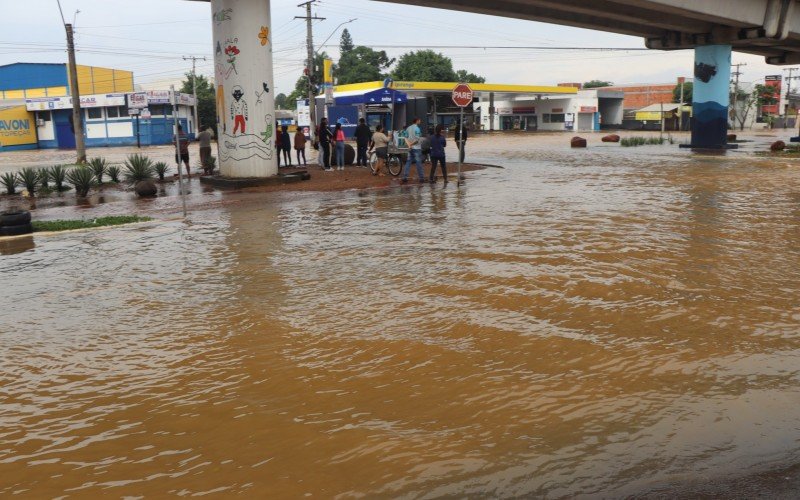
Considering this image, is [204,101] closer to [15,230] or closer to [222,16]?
[222,16]

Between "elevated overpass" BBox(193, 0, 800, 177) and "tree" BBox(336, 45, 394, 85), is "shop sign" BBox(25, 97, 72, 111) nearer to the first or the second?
"elevated overpass" BBox(193, 0, 800, 177)

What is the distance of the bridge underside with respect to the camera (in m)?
30.6

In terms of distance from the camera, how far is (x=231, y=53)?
20750mm

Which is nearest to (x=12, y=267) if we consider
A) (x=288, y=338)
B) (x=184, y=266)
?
(x=184, y=266)

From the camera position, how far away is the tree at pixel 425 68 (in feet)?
343

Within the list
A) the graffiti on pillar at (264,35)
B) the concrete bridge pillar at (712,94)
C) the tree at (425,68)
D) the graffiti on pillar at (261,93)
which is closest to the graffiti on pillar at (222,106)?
the graffiti on pillar at (261,93)

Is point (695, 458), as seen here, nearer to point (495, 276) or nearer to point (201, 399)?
point (201, 399)

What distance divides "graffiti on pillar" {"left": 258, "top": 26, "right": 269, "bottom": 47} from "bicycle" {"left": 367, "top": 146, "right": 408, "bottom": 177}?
16.9 feet

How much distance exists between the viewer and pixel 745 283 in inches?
329

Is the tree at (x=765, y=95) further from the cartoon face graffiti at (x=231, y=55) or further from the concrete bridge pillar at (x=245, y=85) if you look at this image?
the cartoon face graffiti at (x=231, y=55)

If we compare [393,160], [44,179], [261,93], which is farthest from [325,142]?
[44,179]

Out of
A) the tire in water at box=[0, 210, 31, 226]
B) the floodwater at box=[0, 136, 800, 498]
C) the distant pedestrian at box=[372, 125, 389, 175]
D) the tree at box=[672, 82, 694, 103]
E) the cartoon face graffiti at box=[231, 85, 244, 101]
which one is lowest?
the floodwater at box=[0, 136, 800, 498]

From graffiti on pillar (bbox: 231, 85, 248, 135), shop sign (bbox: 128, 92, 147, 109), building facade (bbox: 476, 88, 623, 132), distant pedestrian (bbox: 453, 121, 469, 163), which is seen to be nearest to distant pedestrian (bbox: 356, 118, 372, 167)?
distant pedestrian (bbox: 453, 121, 469, 163)

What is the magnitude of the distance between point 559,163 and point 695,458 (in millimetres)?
26330
